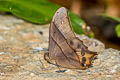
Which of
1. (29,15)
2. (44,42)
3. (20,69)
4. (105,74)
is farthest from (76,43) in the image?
(29,15)

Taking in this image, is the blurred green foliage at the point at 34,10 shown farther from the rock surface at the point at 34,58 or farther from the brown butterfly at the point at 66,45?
the brown butterfly at the point at 66,45

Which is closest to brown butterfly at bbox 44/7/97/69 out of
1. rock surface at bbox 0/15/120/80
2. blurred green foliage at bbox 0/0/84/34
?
rock surface at bbox 0/15/120/80

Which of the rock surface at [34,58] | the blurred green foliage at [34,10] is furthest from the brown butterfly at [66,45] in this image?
the blurred green foliage at [34,10]

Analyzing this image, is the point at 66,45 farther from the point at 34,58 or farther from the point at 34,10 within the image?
the point at 34,10

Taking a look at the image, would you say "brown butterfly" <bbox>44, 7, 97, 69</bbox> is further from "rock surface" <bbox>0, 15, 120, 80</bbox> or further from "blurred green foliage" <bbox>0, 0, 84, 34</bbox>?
"blurred green foliage" <bbox>0, 0, 84, 34</bbox>

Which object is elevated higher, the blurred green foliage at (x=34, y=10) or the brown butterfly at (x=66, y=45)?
the blurred green foliage at (x=34, y=10)

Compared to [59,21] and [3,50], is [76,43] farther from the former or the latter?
[3,50]
